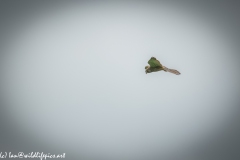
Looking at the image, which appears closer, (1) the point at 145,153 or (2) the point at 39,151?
(2) the point at 39,151

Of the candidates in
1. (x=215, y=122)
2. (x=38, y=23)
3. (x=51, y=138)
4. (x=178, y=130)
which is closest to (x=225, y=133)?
(x=215, y=122)

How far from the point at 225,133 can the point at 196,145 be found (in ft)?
1.44

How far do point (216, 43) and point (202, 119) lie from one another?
1026 millimetres

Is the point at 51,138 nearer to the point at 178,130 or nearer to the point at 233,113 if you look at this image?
the point at 178,130

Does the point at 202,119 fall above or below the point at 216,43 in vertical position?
below

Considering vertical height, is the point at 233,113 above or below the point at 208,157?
above

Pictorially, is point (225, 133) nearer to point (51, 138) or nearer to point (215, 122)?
point (215, 122)

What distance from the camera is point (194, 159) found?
334 cm

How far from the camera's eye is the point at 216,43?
3424 millimetres

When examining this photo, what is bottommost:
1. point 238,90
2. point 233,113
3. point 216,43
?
point 233,113

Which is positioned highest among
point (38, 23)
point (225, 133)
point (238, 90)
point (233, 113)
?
point (38, 23)

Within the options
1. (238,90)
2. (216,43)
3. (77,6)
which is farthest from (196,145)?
(77,6)

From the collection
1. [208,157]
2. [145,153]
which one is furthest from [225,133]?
[145,153]

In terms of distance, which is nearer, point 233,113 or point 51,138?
point 51,138
